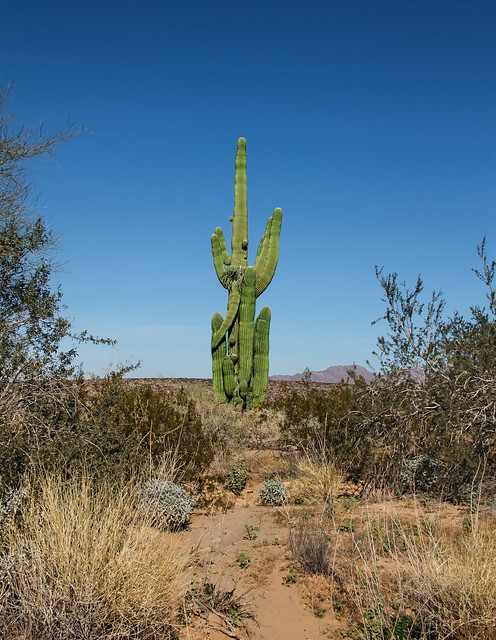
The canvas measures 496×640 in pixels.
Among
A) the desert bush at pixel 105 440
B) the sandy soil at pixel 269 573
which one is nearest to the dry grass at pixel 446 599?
the sandy soil at pixel 269 573

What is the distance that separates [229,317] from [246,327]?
0.63 metres

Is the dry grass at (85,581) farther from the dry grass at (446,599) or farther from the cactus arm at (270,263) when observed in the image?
the cactus arm at (270,263)

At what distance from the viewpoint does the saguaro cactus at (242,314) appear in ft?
51.6

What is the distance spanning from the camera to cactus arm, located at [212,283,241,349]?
15734 mm

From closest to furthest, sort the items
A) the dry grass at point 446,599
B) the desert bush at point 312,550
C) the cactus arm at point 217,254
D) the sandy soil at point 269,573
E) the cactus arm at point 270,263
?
the dry grass at point 446,599 < the sandy soil at point 269,573 < the desert bush at point 312,550 < the cactus arm at point 270,263 < the cactus arm at point 217,254

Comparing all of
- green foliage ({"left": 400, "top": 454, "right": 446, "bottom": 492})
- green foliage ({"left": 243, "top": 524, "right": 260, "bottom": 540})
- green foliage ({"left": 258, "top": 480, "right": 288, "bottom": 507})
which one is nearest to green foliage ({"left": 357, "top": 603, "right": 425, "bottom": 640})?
green foliage ({"left": 243, "top": 524, "right": 260, "bottom": 540})

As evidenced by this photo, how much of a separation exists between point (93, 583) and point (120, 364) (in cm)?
488

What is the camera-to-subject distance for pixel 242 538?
5.95 metres

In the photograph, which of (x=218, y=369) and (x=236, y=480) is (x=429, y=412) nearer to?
(x=236, y=480)

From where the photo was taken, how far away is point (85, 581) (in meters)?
3.21

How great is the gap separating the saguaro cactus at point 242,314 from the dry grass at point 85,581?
39.6 ft

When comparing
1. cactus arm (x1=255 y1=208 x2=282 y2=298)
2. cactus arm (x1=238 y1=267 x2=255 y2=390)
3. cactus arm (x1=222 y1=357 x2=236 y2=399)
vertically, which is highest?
cactus arm (x1=255 y1=208 x2=282 y2=298)

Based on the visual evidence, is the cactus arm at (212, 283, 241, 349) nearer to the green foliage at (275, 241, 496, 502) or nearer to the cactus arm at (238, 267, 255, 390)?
the cactus arm at (238, 267, 255, 390)

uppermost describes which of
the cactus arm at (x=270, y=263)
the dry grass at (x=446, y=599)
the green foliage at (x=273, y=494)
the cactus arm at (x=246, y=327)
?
the cactus arm at (x=270, y=263)
